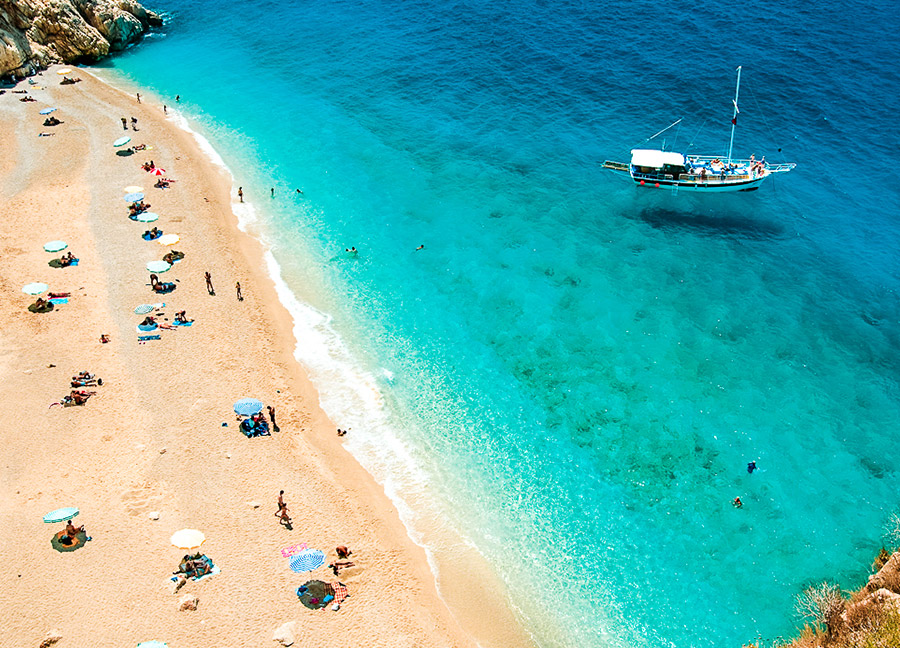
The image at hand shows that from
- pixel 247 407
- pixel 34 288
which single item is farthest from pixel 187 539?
pixel 34 288

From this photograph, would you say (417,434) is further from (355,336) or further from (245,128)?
(245,128)

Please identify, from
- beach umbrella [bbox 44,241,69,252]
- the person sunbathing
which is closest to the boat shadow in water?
the person sunbathing

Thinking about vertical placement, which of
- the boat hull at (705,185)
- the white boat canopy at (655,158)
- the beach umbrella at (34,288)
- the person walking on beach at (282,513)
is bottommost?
the person walking on beach at (282,513)

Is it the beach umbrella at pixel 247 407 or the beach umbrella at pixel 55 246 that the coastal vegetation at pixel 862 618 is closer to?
the beach umbrella at pixel 247 407

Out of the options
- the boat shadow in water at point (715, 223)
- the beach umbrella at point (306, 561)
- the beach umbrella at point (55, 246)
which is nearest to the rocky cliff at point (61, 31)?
the beach umbrella at point (55, 246)

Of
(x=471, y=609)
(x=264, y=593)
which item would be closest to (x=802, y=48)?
(x=471, y=609)

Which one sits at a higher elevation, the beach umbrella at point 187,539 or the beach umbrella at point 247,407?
the beach umbrella at point 247,407
